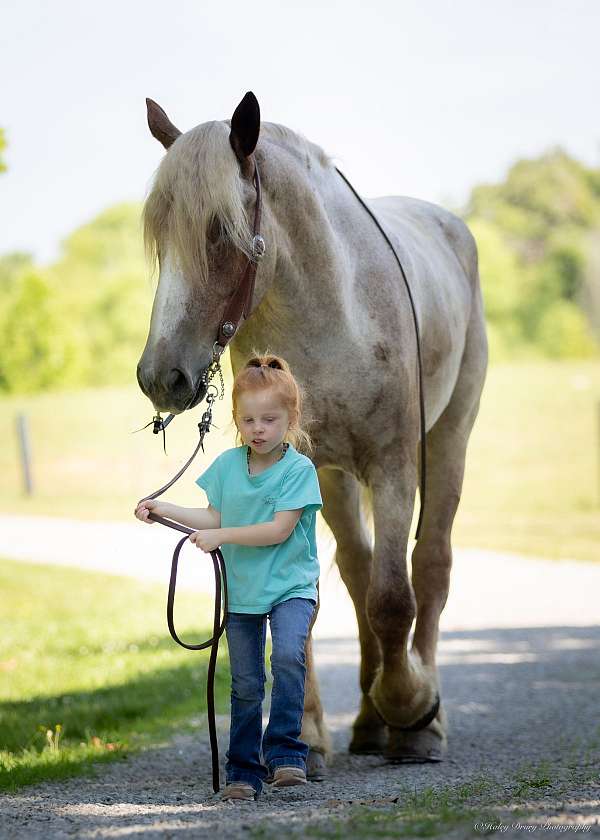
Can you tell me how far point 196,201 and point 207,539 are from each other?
105 cm

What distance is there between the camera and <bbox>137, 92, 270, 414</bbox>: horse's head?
11.3ft

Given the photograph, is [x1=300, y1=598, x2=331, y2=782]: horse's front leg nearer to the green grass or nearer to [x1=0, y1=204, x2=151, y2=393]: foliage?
the green grass

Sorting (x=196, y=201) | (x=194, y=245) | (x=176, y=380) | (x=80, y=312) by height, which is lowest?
(x=176, y=380)

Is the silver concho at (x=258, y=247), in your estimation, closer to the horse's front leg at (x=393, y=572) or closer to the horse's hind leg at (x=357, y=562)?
the horse's front leg at (x=393, y=572)

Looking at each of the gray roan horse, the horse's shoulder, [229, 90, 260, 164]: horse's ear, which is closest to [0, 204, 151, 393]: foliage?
the horse's shoulder

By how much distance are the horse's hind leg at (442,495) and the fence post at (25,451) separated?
17367 millimetres

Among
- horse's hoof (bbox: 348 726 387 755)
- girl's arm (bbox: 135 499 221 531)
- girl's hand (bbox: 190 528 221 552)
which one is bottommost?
horse's hoof (bbox: 348 726 387 755)

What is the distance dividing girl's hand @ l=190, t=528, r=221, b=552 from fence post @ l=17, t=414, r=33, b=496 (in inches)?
757

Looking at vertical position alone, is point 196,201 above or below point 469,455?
below

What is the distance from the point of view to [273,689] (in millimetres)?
3486

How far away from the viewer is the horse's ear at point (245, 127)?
3.61m

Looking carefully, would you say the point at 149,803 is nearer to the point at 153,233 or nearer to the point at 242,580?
the point at 242,580

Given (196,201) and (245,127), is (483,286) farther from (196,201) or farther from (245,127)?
(196,201)

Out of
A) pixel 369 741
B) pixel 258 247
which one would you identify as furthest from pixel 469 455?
pixel 258 247
